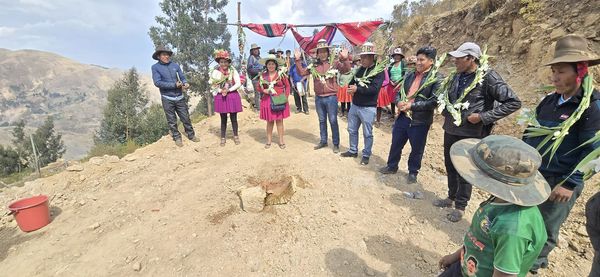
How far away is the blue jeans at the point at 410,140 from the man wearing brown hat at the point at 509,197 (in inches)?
100

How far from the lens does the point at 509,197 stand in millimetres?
1235

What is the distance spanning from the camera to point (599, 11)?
495cm

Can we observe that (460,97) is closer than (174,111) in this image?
Yes

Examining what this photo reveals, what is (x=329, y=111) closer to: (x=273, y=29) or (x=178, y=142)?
(x=178, y=142)

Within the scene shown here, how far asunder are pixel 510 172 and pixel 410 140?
283 centimetres


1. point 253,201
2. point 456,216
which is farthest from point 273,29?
point 456,216

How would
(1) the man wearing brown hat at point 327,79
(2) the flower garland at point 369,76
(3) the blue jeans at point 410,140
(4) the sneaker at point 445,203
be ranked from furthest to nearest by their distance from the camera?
(1) the man wearing brown hat at point 327,79
(2) the flower garland at point 369,76
(3) the blue jeans at point 410,140
(4) the sneaker at point 445,203

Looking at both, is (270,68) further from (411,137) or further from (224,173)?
(411,137)

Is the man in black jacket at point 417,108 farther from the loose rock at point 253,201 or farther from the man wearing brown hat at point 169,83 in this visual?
the man wearing brown hat at point 169,83

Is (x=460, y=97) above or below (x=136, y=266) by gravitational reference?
above

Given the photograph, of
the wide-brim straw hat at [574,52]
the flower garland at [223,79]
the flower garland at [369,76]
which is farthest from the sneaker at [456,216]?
the flower garland at [223,79]

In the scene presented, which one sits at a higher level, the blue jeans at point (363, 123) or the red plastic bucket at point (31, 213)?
the blue jeans at point (363, 123)

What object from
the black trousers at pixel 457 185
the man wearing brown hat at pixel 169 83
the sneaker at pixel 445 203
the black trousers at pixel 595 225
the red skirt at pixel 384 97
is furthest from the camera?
the red skirt at pixel 384 97

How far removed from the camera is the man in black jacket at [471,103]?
2863 millimetres
